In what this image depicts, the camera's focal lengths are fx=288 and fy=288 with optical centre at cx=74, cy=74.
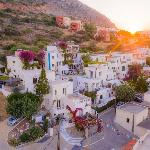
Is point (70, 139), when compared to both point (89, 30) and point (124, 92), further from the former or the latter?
point (89, 30)

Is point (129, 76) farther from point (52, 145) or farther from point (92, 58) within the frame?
Result: point (52, 145)

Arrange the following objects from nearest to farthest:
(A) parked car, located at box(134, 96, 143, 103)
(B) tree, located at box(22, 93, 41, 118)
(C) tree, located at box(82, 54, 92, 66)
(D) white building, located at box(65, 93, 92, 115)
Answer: (B) tree, located at box(22, 93, 41, 118), (D) white building, located at box(65, 93, 92, 115), (A) parked car, located at box(134, 96, 143, 103), (C) tree, located at box(82, 54, 92, 66)

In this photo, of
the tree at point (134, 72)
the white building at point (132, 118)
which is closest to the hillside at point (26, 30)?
the tree at point (134, 72)

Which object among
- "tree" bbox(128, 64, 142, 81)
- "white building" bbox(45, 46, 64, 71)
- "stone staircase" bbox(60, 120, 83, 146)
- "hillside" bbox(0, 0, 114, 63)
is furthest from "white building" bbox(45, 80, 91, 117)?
"hillside" bbox(0, 0, 114, 63)

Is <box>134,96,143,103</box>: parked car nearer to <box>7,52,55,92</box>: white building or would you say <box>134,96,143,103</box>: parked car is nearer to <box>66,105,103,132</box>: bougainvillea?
<box>66,105,103,132</box>: bougainvillea

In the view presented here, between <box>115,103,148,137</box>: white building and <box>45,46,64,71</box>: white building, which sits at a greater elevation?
<box>45,46,64,71</box>: white building

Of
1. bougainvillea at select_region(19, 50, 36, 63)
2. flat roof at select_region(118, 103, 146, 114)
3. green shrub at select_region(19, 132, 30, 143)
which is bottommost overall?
green shrub at select_region(19, 132, 30, 143)

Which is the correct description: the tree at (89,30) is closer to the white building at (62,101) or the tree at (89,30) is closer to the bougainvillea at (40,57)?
the bougainvillea at (40,57)
